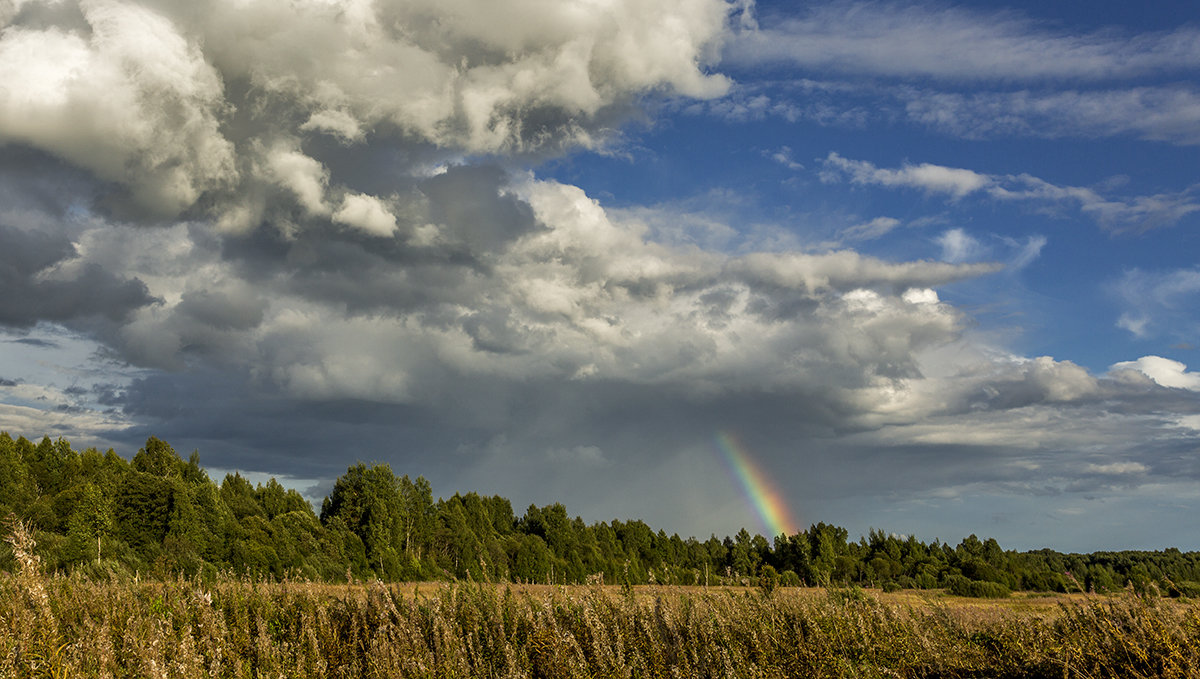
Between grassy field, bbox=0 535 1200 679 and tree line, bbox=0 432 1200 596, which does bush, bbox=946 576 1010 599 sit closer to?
tree line, bbox=0 432 1200 596

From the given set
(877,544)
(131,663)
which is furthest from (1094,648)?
(877,544)

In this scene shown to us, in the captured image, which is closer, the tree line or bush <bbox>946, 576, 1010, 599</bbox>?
the tree line

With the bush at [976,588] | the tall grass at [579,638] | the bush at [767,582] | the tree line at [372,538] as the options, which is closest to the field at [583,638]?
the tall grass at [579,638]

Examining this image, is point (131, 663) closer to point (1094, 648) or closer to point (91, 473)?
point (1094, 648)

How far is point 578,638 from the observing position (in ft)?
35.8

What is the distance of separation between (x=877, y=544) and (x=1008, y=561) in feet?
81.5

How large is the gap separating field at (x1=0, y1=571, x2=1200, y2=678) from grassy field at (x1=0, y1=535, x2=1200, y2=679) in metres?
0.04

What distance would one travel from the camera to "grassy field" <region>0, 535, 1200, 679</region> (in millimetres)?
8969

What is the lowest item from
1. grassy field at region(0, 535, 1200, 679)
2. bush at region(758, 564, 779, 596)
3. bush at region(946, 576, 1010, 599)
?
bush at region(946, 576, 1010, 599)

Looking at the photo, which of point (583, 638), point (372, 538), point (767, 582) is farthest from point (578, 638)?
point (372, 538)

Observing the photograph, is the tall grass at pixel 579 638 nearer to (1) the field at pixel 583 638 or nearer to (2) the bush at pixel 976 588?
(1) the field at pixel 583 638

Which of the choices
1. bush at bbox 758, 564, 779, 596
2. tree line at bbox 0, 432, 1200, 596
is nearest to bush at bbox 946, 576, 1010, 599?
tree line at bbox 0, 432, 1200, 596

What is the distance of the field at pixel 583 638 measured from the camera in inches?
355

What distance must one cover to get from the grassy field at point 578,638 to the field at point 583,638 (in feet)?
0.12
